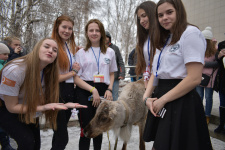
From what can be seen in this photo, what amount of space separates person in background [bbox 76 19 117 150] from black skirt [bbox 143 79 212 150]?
50.5 inches

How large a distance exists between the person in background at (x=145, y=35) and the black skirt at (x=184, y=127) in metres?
0.94

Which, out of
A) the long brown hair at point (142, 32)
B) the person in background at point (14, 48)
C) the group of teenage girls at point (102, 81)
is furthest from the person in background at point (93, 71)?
the person in background at point (14, 48)

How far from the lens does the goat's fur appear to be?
253 centimetres

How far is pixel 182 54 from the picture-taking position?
1.47m

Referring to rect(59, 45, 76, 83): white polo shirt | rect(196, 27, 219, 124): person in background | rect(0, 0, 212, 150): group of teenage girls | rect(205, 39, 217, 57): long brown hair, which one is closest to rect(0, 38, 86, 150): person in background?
rect(0, 0, 212, 150): group of teenage girls

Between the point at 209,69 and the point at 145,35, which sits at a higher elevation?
the point at 145,35

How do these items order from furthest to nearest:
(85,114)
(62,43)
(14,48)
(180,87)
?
(14,48) → (62,43) → (85,114) → (180,87)

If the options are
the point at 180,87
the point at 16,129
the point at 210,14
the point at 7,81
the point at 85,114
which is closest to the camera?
the point at 180,87

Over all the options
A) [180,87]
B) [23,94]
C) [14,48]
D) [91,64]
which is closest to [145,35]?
[91,64]

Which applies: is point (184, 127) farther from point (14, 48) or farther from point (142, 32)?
point (14, 48)

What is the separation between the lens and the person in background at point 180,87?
1403 millimetres

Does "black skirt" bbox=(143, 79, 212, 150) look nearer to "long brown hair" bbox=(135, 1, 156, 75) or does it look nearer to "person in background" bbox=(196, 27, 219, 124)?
"long brown hair" bbox=(135, 1, 156, 75)

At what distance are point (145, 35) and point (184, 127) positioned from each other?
1.62 meters

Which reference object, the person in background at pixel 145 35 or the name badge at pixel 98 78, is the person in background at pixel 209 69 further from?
the name badge at pixel 98 78
